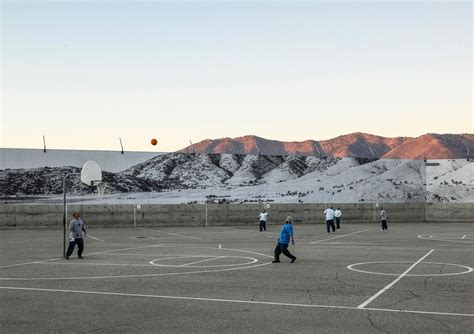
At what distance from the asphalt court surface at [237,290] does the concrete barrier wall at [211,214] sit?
60.0ft

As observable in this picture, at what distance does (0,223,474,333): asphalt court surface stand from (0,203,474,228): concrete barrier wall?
18294 mm

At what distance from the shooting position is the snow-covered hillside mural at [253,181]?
150ft

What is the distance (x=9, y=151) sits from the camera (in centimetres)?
4525

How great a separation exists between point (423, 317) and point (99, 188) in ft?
124

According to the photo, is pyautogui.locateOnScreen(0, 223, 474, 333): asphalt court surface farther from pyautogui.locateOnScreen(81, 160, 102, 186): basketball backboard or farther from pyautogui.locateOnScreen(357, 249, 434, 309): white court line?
pyautogui.locateOnScreen(81, 160, 102, 186): basketball backboard

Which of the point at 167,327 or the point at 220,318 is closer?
the point at 167,327

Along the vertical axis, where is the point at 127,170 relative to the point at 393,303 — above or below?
above

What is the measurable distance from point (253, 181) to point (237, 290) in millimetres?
36699

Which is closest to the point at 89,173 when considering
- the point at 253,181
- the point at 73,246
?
the point at 73,246

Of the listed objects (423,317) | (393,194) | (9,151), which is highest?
(9,151)

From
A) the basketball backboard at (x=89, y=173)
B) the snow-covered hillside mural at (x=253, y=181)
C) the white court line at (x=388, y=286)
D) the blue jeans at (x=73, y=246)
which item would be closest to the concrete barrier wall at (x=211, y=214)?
the snow-covered hillside mural at (x=253, y=181)

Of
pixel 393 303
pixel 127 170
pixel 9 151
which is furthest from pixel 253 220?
pixel 393 303

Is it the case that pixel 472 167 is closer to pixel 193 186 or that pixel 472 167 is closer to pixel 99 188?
pixel 193 186

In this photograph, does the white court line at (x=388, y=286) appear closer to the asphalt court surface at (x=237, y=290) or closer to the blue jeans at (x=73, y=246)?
the asphalt court surface at (x=237, y=290)
